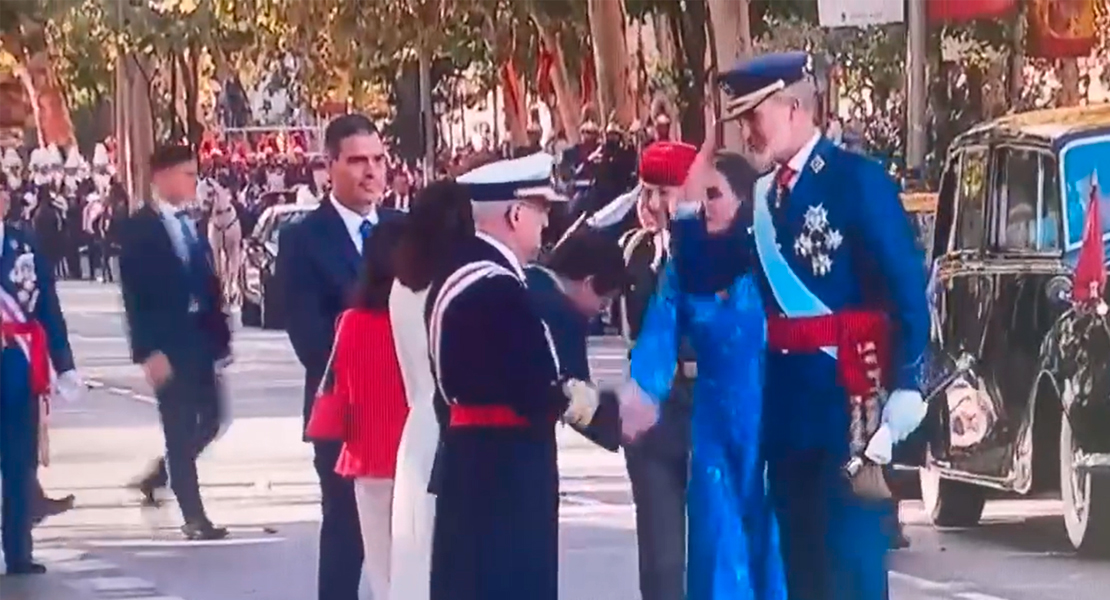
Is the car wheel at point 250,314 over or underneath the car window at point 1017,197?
underneath

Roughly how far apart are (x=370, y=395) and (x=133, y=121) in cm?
3071

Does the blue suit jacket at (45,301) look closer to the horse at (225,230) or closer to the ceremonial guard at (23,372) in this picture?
the ceremonial guard at (23,372)

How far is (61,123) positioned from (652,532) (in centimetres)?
4296

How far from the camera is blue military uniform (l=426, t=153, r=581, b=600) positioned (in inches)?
296

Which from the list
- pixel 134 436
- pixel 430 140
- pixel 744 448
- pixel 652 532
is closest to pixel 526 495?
pixel 744 448

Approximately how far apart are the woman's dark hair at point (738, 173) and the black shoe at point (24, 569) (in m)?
5.15

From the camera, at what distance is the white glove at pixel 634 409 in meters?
8.01

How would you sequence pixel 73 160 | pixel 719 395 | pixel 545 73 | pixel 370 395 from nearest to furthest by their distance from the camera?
pixel 719 395
pixel 370 395
pixel 545 73
pixel 73 160

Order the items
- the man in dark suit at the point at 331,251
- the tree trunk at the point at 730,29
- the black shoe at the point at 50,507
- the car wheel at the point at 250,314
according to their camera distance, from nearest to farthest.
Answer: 1. the man in dark suit at the point at 331,251
2. the black shoe at the point at 50,507
3. the tree trunk at the point at 730,29
4. the car wheel at the point at 250,314

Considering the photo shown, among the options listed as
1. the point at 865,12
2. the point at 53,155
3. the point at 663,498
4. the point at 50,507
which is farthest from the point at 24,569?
the point at 53,155

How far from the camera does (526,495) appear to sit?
7.61 metres

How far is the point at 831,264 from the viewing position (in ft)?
25.9

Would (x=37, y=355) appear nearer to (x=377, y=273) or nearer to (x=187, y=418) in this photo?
(x=187, y=418)

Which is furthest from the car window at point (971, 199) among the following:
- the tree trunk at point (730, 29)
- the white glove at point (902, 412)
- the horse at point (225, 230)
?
the horse at point (225, 230)
